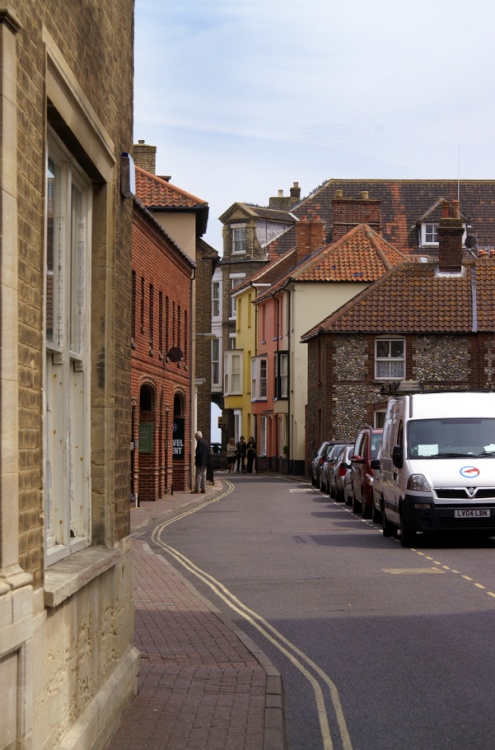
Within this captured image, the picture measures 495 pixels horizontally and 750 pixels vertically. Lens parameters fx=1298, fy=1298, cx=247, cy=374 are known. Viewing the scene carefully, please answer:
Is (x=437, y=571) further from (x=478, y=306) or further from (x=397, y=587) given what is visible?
(x=478, y=306)

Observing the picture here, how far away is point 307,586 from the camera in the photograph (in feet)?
49.7

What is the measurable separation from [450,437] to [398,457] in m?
0.96

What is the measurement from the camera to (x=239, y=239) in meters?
87.1

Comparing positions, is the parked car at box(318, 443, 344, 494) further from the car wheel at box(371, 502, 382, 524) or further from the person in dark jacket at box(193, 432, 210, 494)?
the car wheel at box(371, 502, 382, 524)

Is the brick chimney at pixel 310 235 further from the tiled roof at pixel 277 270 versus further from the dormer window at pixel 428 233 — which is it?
the dormer window at pixel 428 233

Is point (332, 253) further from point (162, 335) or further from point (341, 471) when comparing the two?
point (341, 471)

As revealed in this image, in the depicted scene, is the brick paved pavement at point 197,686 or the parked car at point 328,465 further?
the parked car at point 328,465

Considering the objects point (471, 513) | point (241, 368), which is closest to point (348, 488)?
point (471, 513)

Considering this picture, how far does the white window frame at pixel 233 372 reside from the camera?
8306 cm

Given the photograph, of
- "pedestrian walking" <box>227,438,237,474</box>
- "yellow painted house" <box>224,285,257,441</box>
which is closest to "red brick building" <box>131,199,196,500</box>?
"pedestrian walking" <box>227,438,237,474</box>

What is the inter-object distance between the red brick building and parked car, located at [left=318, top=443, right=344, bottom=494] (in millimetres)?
4688

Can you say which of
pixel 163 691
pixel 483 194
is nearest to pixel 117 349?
pixel 163 691

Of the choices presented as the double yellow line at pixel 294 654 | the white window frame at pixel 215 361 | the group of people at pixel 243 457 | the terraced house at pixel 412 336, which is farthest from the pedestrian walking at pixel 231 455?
the double yellow line at pixel 294 654

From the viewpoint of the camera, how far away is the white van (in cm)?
2002
